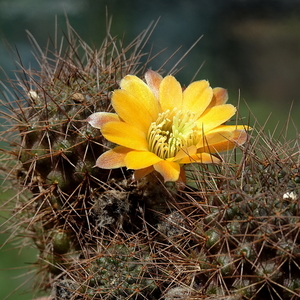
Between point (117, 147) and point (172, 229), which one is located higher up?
point (117, 147)

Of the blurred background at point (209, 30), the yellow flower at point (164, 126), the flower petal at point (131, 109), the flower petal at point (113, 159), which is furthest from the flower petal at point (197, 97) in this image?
the blurred background at point (209, 30)

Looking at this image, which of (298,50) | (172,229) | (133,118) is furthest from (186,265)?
(298,50)

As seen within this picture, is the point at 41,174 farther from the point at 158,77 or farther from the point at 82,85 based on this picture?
the point at 158,77

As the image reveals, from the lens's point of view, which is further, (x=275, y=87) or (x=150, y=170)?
(x=275, y=87)

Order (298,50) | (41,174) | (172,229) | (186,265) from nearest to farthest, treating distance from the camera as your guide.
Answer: (186,265)
(172,229)
(41,174)
(298,50)

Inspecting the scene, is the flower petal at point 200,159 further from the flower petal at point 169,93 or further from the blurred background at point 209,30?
the blurred background at point 209,30

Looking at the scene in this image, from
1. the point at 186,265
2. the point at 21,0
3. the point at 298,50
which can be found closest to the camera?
the point at 186,265

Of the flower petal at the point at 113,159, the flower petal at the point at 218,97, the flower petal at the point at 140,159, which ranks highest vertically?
the flower petal at the point at 218,97

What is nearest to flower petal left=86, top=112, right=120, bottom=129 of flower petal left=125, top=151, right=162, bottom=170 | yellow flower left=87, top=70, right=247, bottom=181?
yellow flower left=87, top=70, right=247, bottom=181
